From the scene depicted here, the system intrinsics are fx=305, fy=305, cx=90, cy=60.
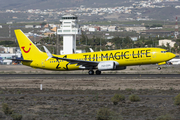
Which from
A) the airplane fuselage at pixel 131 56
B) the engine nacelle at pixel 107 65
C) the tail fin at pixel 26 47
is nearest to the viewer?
the engine nacelle at pixel 107 65

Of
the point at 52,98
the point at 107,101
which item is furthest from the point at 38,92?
the point at 107,101

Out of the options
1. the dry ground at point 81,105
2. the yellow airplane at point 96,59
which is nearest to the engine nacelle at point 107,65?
the yellow airplane at point 96,59

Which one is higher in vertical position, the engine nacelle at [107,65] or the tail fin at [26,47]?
the tail fin at [26,47]

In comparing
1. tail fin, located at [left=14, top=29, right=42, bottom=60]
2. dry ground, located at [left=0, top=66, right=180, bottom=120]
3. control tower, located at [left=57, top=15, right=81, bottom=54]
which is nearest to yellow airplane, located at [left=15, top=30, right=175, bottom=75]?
tail fin, located at [left=14, top=29, right=42, bottom=60]

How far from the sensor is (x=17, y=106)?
20703 millimetres

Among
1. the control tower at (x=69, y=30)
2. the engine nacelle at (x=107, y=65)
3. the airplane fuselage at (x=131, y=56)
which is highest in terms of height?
the control tower at (x=69, y=30)

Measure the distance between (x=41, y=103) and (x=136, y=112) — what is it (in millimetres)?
6908

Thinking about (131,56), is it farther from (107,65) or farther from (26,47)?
(26,47)

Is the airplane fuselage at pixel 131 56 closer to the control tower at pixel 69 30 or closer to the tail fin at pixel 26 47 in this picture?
the tail fin at pixel 26 47

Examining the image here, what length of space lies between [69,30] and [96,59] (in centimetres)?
6384

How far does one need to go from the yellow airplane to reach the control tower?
59614 millimetres

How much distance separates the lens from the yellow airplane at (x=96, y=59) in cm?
4134

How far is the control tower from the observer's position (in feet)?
347

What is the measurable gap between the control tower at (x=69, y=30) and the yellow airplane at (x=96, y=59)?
59.6 m
